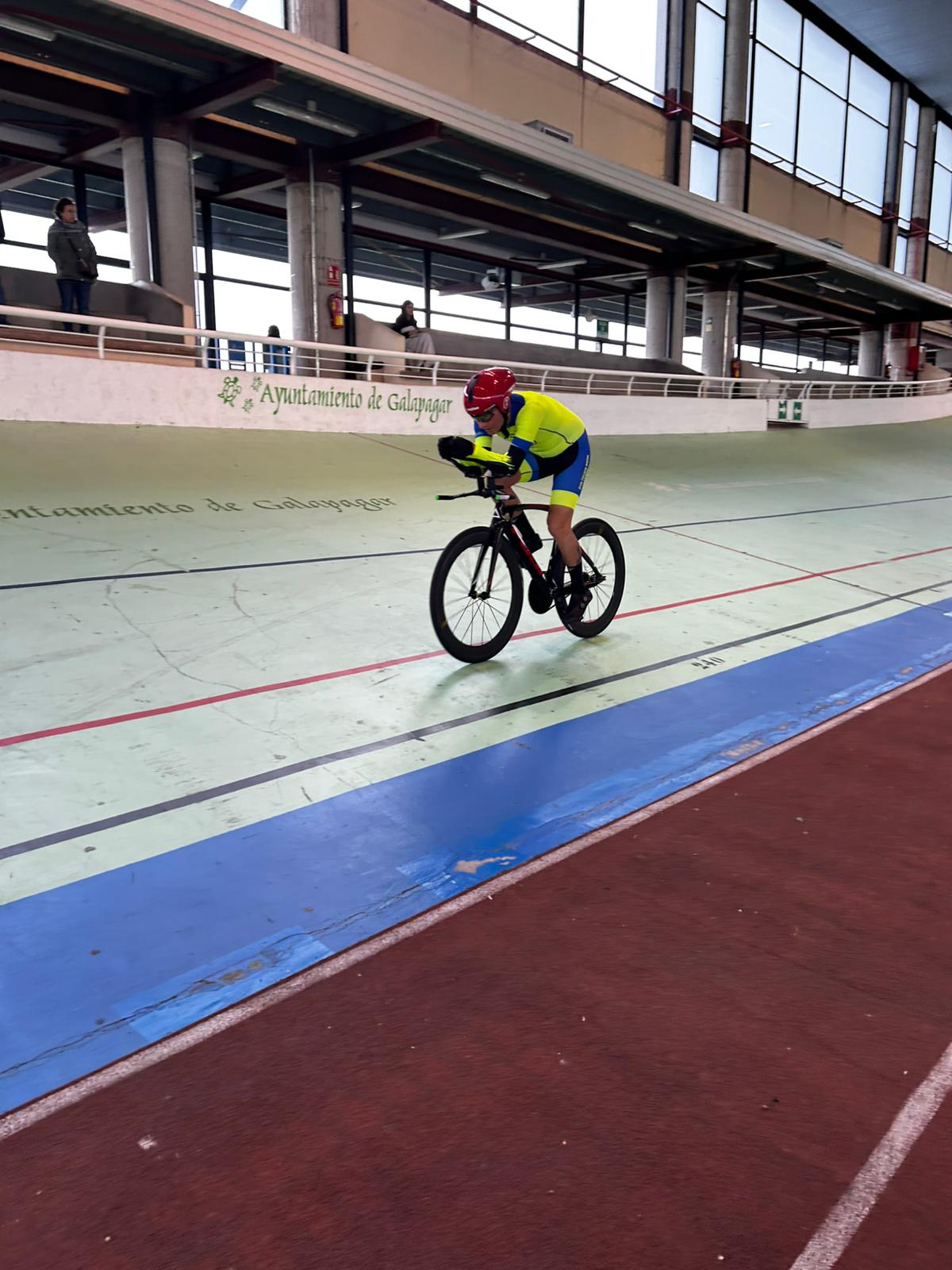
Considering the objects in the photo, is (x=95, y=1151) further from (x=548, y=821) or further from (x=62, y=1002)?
(x=548, y=821)

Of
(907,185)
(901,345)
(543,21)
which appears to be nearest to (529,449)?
(543,21)

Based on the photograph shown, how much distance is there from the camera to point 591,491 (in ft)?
36.3

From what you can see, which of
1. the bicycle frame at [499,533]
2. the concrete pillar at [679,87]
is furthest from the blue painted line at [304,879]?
the concrete pillar at [679,87]

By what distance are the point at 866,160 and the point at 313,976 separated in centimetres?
3828

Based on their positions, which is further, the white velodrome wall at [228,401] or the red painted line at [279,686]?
the white velodrome wall at [228,401]

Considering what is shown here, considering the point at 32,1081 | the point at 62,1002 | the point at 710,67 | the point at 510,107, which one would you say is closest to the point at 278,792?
the point at 62,1002

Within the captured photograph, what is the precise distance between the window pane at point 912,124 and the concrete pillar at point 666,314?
16321 mm

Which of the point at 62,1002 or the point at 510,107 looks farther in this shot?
the point at 510,107

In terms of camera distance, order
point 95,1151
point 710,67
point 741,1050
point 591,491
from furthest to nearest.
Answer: point 710,67 → point 591,491 → point 741,1050 → point 95,1151

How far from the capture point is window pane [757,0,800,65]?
26.0 meters

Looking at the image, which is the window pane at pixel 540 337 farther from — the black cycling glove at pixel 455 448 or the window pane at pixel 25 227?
the black cycling glove at pixel 455 448

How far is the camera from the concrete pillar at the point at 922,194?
35031 millimetres

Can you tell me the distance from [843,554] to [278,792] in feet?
25.2

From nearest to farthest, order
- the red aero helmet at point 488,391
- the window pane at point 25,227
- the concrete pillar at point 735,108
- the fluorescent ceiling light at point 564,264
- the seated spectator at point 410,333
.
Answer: the red aero helmet at point 488,391 → the seated spectator at point 410,333 → the window pane at point 25,227 → the concrete pillar at point 735,108 → the fluorescent ceiling light at point 564,264
